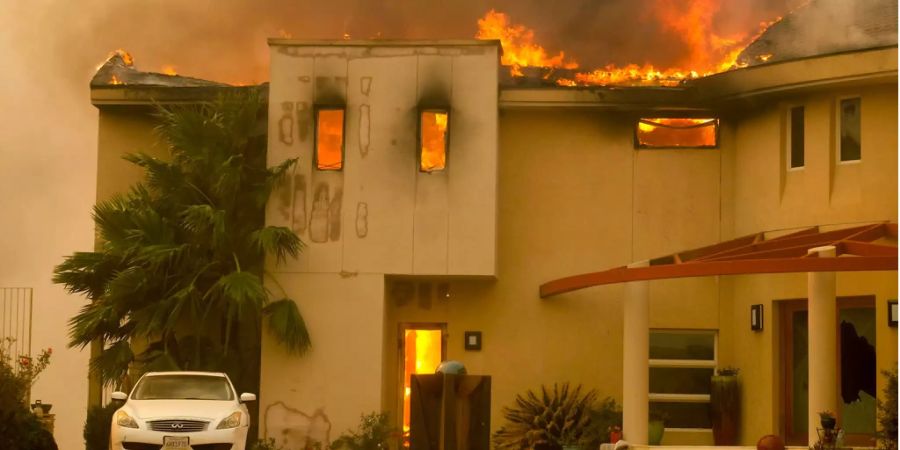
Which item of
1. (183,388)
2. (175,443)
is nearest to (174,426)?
(175,443)

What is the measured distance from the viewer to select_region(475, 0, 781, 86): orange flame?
25875 millimetres

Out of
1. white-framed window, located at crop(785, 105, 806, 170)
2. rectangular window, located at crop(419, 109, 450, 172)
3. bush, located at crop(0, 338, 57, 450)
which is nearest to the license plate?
bush, located at crop(0, 338, 57, 450)

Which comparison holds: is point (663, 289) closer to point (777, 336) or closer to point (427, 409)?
point (777, 336)

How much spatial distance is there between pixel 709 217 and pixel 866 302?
3.63 meters

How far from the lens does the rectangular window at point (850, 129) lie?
21781 mm

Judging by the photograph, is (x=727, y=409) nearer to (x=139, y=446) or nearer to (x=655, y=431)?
(x=655, y=431)

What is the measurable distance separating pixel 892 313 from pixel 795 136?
3553 millimetres

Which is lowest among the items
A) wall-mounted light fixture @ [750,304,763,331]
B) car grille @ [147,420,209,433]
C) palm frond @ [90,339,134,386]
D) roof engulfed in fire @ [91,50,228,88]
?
car grille @ [147,420,209,433]

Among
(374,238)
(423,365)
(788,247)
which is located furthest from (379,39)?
(788,247)

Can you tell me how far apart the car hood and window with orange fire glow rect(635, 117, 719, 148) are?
849 centimetres

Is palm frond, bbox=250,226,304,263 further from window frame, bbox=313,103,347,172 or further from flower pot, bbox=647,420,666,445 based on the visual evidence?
flower pot, bbox=647,420,666,445

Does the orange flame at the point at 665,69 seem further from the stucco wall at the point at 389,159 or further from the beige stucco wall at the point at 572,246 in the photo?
the stucco wall at the point at 389,159

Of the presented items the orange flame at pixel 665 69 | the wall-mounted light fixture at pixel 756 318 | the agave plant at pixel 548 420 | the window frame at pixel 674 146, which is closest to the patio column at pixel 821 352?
the wall-mounted light fixture at pixel 756 318

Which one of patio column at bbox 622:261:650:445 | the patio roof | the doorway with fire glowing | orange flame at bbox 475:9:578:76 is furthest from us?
orange flame at bbox 475:9:578:76
